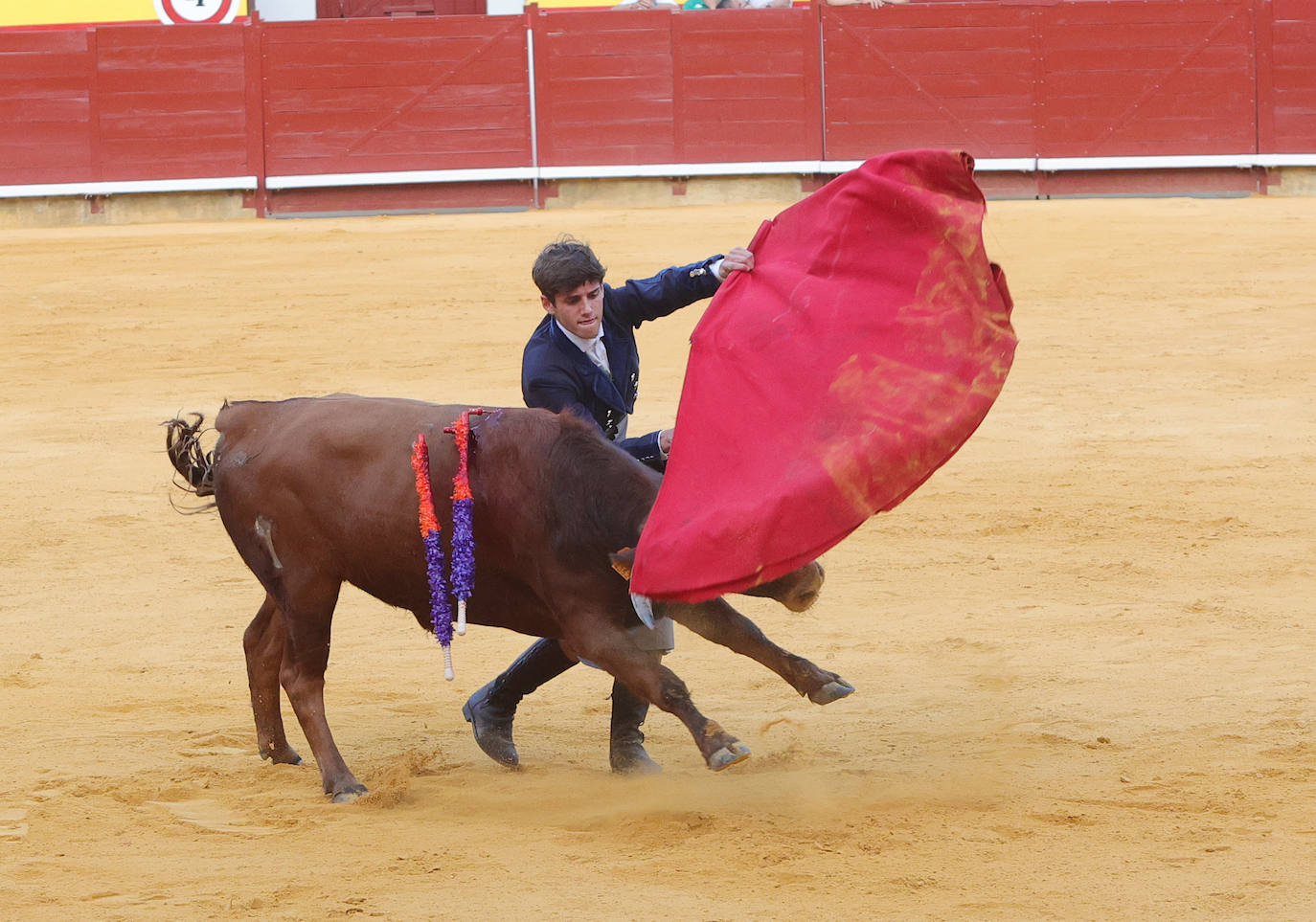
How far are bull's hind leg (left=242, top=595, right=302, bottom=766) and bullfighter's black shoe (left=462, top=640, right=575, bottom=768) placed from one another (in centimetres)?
45

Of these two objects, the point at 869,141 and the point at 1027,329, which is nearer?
the point at 1027,329

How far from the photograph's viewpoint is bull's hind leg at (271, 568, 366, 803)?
3.60 meters

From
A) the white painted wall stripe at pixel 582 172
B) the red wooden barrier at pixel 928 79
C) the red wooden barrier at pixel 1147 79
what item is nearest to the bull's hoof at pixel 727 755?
the white painted wall stripe at pixel 582 172

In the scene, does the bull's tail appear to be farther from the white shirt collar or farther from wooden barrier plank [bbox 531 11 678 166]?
wooden barrier plank [bbox 531 11 678 166]

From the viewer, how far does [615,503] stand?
132 inches

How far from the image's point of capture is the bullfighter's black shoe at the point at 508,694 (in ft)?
12.4

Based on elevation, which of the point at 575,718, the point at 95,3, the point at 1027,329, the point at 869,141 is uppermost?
the point at 95,3

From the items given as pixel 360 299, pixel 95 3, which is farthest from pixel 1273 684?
pixel 95 3

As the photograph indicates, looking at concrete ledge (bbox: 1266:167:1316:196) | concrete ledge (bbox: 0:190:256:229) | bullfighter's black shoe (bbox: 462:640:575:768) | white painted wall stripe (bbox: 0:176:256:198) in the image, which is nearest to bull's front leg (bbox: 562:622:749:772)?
bullfighter's black shoe (bbox: 462:640:575:768)

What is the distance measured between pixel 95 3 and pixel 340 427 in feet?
35.5

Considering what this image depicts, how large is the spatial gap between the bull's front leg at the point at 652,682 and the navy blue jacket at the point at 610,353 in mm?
476

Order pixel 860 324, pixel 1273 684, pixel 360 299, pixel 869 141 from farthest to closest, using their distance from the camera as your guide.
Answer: pixel 869 141
pixel 360 299
pixel 1273 684
pixel 860 324

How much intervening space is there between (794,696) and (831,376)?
1.29 meters

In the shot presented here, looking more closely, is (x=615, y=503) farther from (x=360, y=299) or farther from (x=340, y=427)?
(x=360, y=299)
